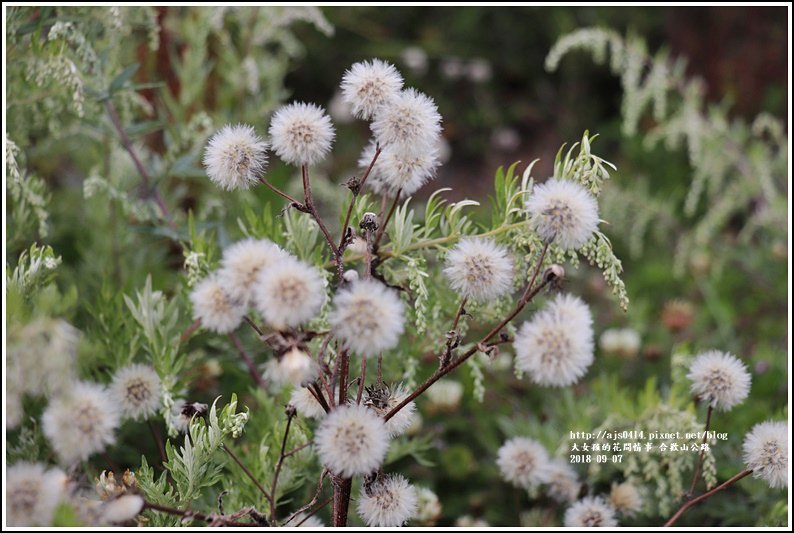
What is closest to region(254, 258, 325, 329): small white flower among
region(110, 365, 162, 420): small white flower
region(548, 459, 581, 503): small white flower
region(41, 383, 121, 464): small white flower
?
region(41, 383, 121, 464): small white flower

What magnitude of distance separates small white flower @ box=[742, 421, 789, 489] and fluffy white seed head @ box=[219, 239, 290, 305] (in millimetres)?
633

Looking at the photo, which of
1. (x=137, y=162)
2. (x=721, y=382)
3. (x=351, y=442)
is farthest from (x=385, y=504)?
(x=137, y=162)

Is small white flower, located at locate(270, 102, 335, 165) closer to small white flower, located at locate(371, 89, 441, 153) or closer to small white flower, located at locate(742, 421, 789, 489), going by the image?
small white flower, located at locate(371, 89, 441, 153)

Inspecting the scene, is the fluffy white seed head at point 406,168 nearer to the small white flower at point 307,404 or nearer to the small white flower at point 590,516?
the small white flower at point 307,404

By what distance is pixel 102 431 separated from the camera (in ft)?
2.28

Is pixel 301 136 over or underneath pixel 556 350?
over

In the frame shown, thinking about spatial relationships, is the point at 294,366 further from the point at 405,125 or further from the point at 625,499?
the point at 625,499

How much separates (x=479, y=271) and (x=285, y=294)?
23cm

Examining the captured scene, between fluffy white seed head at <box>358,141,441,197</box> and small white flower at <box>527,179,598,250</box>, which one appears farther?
fluffy white seed head at <box>358,141,441,197</box>

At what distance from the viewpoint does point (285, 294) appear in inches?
27.6

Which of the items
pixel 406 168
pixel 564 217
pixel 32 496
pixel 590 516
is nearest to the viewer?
pixel 32 496

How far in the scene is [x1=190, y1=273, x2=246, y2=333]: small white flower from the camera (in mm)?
761

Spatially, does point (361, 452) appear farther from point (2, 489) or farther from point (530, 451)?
point (530, 451)

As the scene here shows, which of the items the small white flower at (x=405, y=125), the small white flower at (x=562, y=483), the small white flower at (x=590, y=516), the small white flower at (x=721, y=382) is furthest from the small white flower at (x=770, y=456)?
the small white flower at (x=405, y=125)
